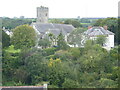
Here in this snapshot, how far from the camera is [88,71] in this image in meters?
7.68

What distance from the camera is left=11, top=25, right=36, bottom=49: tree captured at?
9883 mm

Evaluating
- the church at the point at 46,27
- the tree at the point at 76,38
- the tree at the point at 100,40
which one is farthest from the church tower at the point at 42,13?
the tree at the point at 100,40

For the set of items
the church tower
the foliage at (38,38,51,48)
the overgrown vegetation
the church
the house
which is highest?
the church tower

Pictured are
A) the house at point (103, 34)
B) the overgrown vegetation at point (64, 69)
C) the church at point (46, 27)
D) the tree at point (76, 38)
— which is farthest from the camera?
the church at point (46, 27)

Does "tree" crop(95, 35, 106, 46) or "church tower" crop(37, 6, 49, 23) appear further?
"church tower" crop(37, 6, 49, 23)

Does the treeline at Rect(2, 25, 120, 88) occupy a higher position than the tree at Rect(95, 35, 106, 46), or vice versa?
the tree at Rect(95, 35, 106, 46)

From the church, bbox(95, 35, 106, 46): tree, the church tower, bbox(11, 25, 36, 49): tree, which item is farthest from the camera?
the church tower

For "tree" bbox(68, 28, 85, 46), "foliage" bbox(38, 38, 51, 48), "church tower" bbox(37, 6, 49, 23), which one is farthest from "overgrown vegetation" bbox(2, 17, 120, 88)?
"church tower" bbox(37, 6, 49, 23)

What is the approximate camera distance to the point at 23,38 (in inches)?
403

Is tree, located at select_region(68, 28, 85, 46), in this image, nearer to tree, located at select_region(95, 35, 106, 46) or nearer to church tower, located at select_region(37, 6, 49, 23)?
tree, located at select_region(95, 35, 106, 46)

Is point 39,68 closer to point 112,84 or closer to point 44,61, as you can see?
point 44,61

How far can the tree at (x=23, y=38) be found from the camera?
9883 millimetres

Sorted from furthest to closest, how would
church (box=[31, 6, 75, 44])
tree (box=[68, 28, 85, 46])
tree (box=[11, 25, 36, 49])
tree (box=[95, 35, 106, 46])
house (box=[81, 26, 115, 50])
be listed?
church (box=[31, 6, 75, 44])
house (box=[81, 26, 115, 50])
tree (box=[68, 28, 85, 46])
tree (box=[95, 35, 106, 46])
tree (box=[11, 25, 36, 49])

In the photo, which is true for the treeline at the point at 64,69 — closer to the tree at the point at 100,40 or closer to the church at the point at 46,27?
the tree at the point at 100,40
